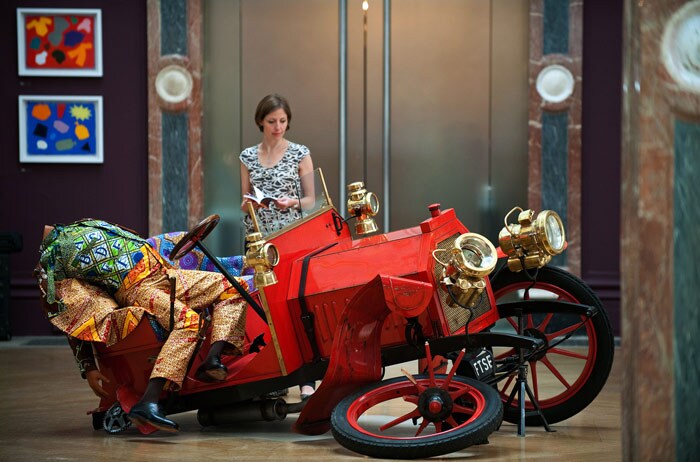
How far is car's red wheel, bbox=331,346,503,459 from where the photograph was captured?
3.86 m

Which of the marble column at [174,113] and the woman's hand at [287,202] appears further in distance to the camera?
the marble column at [174,113]

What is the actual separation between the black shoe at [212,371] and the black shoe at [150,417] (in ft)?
0.74

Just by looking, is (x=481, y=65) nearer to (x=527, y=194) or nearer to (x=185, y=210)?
(x=527, y=194)

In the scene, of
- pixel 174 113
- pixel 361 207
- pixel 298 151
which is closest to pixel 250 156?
pixel 298 151

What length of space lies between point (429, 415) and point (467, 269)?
0.54 metres

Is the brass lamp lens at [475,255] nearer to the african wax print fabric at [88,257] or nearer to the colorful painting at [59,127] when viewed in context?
the african wax print fabric at [88,257]

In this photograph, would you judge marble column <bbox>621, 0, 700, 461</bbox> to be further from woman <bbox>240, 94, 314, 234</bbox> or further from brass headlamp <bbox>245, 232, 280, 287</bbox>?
woman <bbox>240, 94, 314, 234</bbox>

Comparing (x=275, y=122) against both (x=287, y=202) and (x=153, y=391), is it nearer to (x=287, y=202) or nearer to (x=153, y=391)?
(x=287, y=202)

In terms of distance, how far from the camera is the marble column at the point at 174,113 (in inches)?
336

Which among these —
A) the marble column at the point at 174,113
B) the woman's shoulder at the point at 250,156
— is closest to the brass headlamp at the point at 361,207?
the woman's shoulder at the point at 250,156

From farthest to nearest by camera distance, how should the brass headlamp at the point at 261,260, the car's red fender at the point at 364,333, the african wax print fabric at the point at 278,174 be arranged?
the african wax print fabric at the point at 278,174, the brass headlamp at the point at 261,260, the car's red fender at the point at 364,333

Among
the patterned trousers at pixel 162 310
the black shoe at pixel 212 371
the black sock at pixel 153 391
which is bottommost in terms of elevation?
the black sock at pixel 153 391

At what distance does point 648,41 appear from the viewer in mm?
2926

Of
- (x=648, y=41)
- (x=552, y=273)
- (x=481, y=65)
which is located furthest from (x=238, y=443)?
(x=481, y=65)
